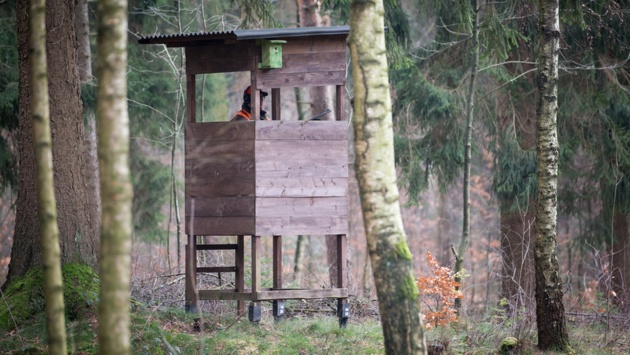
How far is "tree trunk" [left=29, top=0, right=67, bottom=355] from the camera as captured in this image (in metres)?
4.82

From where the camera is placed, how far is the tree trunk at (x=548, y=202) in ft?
26.7

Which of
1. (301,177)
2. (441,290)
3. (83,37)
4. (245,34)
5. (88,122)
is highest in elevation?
(83,37)

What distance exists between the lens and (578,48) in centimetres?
1381

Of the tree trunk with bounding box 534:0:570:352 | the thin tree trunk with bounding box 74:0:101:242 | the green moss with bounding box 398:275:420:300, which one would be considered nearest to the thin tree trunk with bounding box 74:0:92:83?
the thin tree trunk with bounding box 74:0:101:242

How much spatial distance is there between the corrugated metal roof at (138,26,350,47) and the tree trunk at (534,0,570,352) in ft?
7.53

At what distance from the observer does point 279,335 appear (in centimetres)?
886

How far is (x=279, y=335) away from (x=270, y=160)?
2075 millimetres

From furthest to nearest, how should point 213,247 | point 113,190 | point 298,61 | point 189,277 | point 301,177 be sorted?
point 213,247 < point 189,277 < point 298,61 < point 301,177 < point 113,190

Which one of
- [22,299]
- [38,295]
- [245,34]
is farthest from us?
[245,34]

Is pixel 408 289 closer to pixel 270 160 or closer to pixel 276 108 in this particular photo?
pixel 270 160

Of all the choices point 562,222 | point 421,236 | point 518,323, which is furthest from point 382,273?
point 421,236

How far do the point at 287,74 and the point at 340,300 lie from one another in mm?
2892

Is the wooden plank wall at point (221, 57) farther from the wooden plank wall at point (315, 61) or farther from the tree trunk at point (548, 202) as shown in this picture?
the tree trunk at point (548, 202)

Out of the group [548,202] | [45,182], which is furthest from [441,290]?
[45,182]
